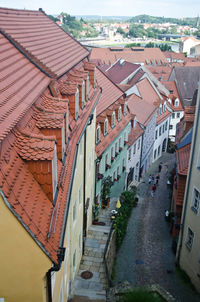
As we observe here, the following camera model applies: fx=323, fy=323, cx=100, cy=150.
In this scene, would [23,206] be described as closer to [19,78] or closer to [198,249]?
[19,78]

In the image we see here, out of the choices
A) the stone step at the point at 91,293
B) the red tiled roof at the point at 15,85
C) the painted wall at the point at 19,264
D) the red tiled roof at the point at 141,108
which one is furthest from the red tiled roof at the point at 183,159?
the painted wall at the point at 19,264

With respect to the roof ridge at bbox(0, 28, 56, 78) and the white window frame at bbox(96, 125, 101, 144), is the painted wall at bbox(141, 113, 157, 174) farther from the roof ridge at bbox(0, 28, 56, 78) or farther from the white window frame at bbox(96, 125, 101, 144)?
the roof ridge at bbox(0, 28, 56, 78)

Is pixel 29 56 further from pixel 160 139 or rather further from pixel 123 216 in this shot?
pixel 160 139

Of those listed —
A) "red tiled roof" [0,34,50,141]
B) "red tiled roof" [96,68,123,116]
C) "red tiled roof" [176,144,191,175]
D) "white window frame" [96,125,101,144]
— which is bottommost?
"red tiled roof" [176,144,191,175]

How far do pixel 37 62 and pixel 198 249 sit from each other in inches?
553

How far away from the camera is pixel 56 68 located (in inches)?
561

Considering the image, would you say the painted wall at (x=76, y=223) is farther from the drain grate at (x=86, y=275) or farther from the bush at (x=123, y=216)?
the bush at (x=123, y=216)

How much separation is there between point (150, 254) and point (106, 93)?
516 inches

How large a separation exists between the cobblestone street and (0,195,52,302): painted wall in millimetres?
14053

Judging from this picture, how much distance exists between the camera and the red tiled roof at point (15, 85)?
308 inches

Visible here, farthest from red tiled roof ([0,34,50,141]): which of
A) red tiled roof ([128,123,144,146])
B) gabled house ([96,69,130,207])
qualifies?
red tiled roof ([128,123,144,146])

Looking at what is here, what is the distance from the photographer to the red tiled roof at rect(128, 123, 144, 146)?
110ft

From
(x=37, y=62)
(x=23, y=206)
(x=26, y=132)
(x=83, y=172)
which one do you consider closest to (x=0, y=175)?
(x=23, y=206)

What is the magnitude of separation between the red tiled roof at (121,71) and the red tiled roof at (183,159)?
26.3 metres
